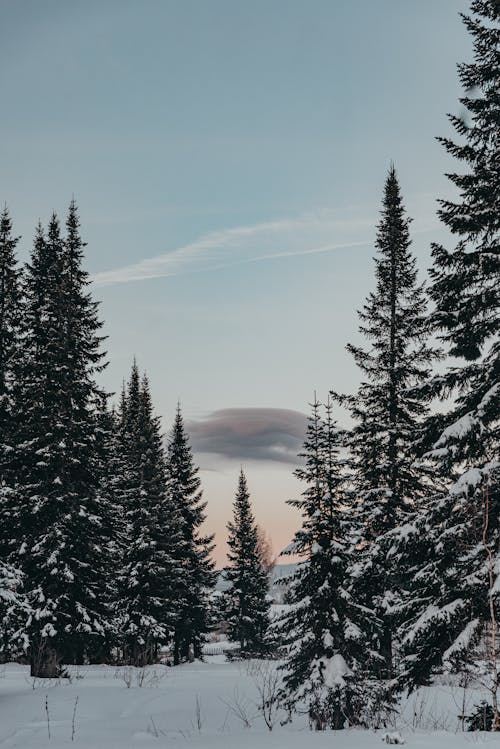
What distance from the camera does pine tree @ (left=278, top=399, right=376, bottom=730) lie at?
13211mm

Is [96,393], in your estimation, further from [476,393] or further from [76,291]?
[476,393]

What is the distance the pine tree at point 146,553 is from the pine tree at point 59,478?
538cm

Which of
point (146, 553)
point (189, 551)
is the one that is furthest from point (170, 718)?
point (189, 551)

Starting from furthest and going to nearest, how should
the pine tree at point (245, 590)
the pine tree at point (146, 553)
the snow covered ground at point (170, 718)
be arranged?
1. the pine tree at point (245, 590)
2. the pine tree at point (146, 553)
3. the snow covered ground at point (170, 718)

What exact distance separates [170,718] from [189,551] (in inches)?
1011

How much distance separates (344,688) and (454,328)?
790 cm

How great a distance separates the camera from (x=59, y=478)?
23125 millimetres

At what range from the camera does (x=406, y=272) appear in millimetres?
23938

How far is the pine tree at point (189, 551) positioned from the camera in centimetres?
3750

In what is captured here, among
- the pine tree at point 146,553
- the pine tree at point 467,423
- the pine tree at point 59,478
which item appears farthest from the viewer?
the pine tree at point 146,553

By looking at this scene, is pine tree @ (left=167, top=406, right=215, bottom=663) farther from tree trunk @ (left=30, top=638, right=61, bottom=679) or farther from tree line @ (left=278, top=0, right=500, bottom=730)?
tree line @ (left=278, top=0, right=500, bottom=730)

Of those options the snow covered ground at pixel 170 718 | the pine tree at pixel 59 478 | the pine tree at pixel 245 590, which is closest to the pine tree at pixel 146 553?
the pine tree at pixel 59 478

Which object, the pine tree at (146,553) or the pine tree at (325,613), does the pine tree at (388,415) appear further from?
the pine tree at (146,553)

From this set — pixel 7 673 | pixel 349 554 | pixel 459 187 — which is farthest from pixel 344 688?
pixel 7 673
